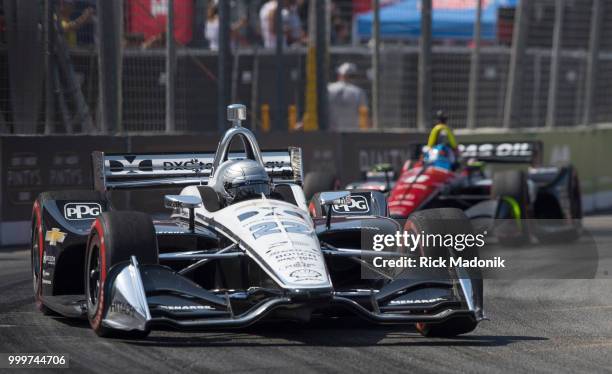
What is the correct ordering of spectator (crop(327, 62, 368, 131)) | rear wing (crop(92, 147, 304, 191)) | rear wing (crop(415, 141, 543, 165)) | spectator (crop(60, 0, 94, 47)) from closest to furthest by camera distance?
1. rear wing (crop(92, 147, 304, 191))
2. spectator (crop(60, 0, 94, 47))
3. rear wing (crop(415, 141, 543, 165))
4. spectator (crop(327, 62, 368, 131))

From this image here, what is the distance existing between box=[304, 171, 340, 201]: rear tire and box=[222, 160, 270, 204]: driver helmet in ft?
16.6

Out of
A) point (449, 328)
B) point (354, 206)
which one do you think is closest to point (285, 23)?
point (354, 206)

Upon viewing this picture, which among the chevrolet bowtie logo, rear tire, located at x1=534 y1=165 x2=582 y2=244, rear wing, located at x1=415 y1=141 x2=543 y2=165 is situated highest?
the chevrolet bowtie logo

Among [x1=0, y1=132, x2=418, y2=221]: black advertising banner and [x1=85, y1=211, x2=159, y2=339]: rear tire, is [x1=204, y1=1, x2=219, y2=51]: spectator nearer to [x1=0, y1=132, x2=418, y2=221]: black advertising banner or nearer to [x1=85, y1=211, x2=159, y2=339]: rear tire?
[x1=0, y1=132, x2=418, y2=221]: black advertising banner

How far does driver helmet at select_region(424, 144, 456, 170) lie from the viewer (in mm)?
14453

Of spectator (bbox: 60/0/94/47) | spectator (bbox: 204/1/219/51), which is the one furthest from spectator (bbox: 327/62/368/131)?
spectator (bbox: 60/0/94/47)

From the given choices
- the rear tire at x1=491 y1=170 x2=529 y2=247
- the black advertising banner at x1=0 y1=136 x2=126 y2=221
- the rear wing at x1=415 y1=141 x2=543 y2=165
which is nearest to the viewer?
the black advertising banner at x1=0 y1=136 x2=126 y2=221

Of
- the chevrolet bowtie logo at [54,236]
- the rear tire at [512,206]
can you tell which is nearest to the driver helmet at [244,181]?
the chevrolet bowtie logo at [54,236]

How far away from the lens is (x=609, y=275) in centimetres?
1121

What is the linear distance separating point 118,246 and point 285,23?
10430 mm

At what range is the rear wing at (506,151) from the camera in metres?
15.2

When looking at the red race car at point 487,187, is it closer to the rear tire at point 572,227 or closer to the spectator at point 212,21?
the rear tire at point 572,227

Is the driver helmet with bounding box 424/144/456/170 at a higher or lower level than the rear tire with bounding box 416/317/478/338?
higher

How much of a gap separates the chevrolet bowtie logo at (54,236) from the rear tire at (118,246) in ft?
3.44
